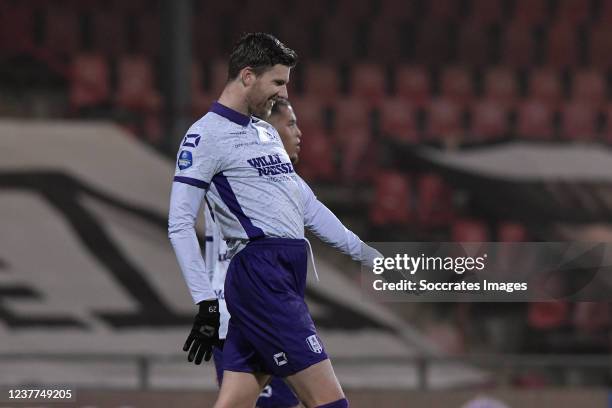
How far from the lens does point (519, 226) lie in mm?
9492

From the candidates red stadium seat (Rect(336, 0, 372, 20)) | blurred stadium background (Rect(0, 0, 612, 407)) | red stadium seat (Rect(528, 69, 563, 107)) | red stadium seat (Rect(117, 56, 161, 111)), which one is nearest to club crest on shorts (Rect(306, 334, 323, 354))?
blurred stadium background (Rect(0, 0, 612, 407))

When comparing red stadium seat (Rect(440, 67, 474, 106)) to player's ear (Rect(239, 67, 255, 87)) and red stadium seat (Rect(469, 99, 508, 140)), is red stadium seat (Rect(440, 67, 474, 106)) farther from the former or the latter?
player's ear (Rect(239, 67, 255, 87))

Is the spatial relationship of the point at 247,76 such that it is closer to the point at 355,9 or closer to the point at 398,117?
the point at 398,117

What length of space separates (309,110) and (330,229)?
8.12 m

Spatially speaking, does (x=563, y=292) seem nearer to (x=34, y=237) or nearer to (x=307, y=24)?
(x=34, y=237)

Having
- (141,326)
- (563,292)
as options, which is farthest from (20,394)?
(563,292)

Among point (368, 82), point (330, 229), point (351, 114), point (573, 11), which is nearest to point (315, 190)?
point (351, 114)

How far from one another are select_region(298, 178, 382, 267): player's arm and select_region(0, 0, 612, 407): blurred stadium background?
11.1ft

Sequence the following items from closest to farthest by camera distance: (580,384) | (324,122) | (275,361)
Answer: (275,361)
(580,384)
(324,122)

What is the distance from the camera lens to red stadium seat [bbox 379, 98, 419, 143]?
1186cm

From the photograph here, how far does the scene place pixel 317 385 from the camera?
3.73 metres

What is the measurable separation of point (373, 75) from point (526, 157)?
3.39m

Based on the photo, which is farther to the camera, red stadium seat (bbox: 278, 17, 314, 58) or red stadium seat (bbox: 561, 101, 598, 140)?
red stadium seat (bbox: 278, 17, 314, 58)

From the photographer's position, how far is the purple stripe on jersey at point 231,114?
3766mm
